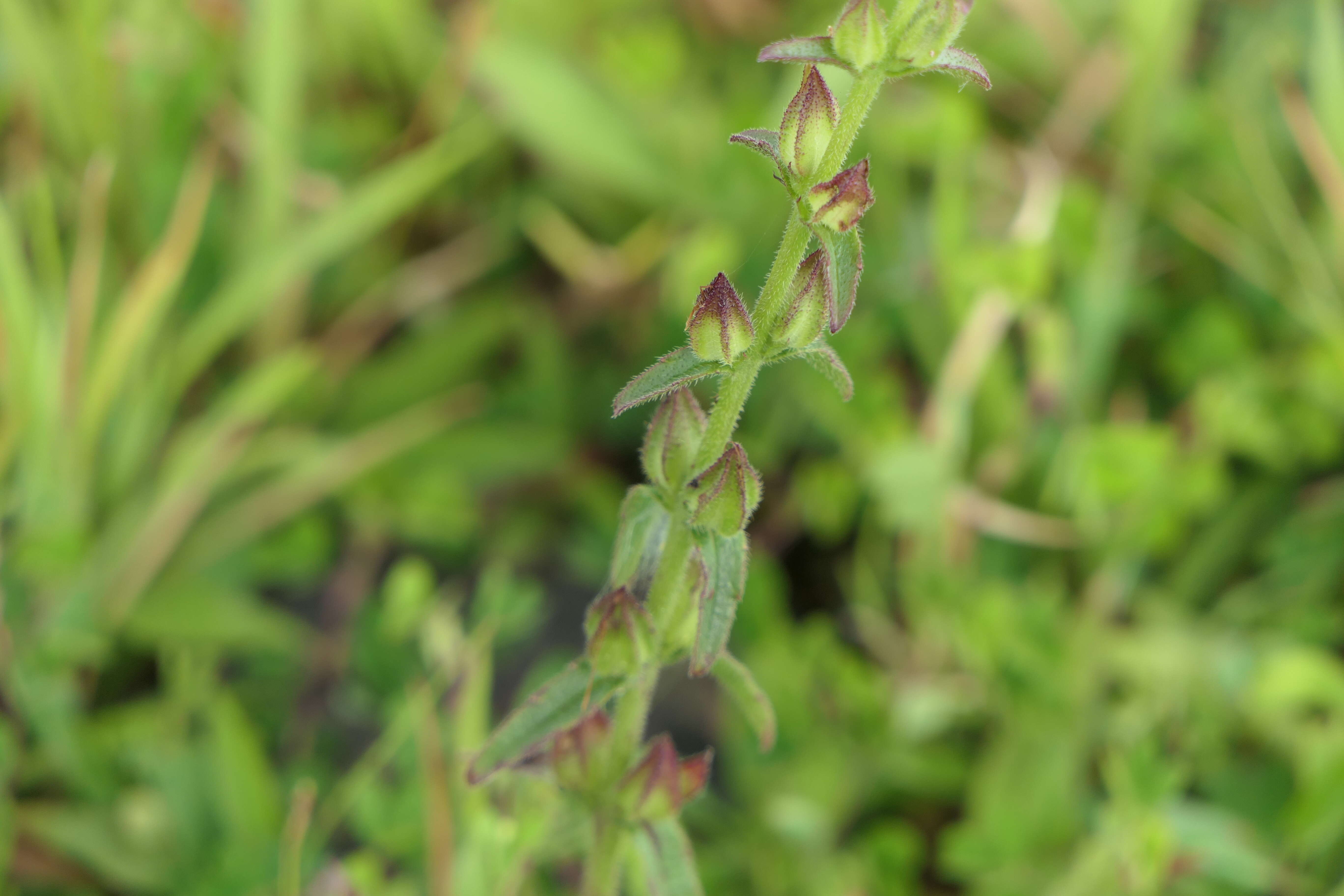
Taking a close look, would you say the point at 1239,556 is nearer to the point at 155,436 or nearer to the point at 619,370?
the point at 619,370

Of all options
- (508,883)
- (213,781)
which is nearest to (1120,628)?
(508,883)

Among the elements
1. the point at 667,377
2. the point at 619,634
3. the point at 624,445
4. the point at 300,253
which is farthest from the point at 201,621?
the point at 667,377

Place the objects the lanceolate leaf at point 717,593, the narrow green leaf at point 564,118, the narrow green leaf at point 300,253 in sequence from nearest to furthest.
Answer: the lanceolate leaf at point 717,593, the narrow green leaf at point 300,253, the narrow green leaf at point 564,118

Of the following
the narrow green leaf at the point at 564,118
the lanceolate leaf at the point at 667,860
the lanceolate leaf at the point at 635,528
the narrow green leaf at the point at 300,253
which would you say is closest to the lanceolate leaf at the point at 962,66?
the lanceolate leaf at the point at 635,528

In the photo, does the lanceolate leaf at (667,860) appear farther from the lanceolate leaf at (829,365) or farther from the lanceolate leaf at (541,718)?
the lanceolate leaf at (829,365)

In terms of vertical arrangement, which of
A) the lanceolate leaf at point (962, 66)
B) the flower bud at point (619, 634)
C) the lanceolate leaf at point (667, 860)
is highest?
the lanceolate leaf at point (962, 66)

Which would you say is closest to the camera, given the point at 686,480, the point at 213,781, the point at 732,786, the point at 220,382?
the point at 686,480

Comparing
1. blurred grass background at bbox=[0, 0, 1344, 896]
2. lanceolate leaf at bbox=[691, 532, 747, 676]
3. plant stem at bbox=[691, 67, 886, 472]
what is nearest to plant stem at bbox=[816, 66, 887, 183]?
plant stem at bbox=[691, 67, 886, 472]

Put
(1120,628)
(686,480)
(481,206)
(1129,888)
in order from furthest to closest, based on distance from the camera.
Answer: (481,206) → (1120,628) → (1129,888) → (686,480)
